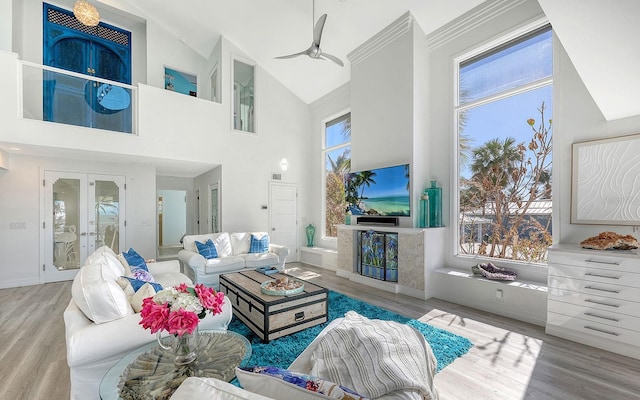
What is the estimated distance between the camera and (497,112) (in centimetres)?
410

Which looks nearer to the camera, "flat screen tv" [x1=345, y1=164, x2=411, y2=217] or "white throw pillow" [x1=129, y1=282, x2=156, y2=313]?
"white throw pillow" [x1=129, y1=282, x2=156, y2=313]

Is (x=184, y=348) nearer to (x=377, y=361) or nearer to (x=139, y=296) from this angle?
(x=139, y=296)

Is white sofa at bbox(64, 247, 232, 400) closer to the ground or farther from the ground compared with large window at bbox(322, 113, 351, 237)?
closer to the ground

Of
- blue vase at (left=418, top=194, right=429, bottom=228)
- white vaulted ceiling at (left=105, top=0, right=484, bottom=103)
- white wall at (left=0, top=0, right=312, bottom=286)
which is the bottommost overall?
blue vase at (left=418, top=194, right=429, bottom=228)

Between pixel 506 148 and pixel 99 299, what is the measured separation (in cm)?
489

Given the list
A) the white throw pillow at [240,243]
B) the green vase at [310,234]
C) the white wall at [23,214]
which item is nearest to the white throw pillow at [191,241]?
the white throw pillow at [240,243]

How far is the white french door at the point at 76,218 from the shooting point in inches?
205

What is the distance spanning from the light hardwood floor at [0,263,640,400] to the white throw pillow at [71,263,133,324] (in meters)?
0.78

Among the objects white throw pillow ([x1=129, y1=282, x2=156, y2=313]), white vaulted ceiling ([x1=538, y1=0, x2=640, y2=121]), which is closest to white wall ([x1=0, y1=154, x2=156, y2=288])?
white throw pillow ([x1=129, y1=282, x2=156, y2=313])

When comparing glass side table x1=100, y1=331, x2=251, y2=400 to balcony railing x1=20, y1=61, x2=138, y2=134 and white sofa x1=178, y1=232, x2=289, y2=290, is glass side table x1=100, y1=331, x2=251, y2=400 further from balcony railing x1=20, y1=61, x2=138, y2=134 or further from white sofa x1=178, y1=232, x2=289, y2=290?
balcony railing x1=20, y1=61, x2=138, y2=134

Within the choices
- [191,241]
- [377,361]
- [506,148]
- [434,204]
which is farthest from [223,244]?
[506,148]

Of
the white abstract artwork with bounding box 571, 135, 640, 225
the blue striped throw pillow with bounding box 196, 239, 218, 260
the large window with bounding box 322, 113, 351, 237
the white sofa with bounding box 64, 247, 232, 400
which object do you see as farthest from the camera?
the large window with bounding box 322, 113, 351, 237

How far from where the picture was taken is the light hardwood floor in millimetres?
2094

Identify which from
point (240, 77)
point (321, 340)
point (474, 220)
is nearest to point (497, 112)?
point (474, 220)
